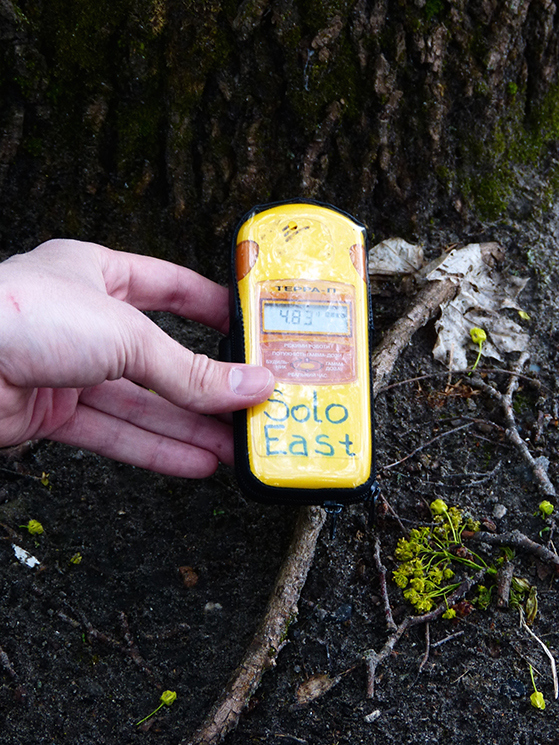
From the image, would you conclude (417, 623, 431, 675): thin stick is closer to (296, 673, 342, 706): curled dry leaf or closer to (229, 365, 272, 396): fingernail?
(296, 673, 342, 706): curled dry leaf

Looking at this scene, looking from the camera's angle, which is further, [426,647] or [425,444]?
[425,444]

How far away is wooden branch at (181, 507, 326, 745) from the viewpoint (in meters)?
1.76

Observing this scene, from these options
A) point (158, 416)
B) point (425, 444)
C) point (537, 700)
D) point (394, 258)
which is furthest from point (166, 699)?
point (394, 258)

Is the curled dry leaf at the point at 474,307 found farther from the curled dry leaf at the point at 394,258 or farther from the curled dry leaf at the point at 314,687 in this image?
the curled dry leaf at the point at 314,687

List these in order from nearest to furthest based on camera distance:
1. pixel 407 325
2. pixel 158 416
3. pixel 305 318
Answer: pixel 305 318 → pixel 158 416 → pixel 407 325

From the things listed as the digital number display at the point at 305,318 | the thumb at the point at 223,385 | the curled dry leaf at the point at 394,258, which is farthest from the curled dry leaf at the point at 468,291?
the thumb at the point at 223,385

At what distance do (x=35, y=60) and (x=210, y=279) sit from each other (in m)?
1.07

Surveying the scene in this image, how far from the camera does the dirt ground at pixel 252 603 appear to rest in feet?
5.97


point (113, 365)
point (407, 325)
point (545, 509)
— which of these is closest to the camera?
point (113, 365)

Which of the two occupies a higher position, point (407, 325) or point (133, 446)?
point (407, 325)

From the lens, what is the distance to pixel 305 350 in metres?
1.96

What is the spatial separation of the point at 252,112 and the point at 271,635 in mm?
1971

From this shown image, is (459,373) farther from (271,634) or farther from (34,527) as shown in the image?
(34,527)

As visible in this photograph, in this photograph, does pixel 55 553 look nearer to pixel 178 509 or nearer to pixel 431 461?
pixel 178 509
